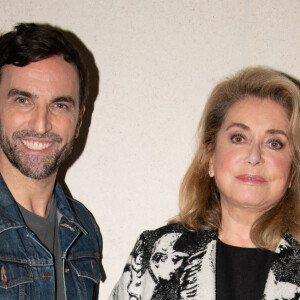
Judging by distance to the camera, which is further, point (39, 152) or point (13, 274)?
point (39, 152)

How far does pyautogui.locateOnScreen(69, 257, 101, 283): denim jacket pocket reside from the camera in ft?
7.03

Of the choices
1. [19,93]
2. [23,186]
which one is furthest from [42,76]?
[23,186]

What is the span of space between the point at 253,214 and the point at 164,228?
38 centimetres

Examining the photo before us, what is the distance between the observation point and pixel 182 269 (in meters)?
1.97

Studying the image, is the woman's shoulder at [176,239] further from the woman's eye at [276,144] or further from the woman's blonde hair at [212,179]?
the woman's eye at [276,144]

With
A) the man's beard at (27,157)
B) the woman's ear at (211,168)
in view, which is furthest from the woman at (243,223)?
the man's beard at (27,157)

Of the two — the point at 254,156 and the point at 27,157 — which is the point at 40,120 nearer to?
the point at 27,157

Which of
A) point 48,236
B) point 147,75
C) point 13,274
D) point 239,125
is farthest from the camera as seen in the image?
point 147,75

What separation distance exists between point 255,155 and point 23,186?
0.96 metres

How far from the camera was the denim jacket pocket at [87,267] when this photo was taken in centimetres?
214

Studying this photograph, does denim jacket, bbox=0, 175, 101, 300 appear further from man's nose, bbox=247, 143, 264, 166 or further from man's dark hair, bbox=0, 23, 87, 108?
man's nose, bbox=247, 143, 264, 166

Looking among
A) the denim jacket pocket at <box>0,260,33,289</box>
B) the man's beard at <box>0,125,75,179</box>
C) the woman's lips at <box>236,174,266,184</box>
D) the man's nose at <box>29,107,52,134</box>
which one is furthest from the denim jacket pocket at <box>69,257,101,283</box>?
the woman's lips at <box>236,174,266,184</box>

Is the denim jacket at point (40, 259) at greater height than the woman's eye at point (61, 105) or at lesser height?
lesser

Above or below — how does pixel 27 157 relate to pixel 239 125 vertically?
below
